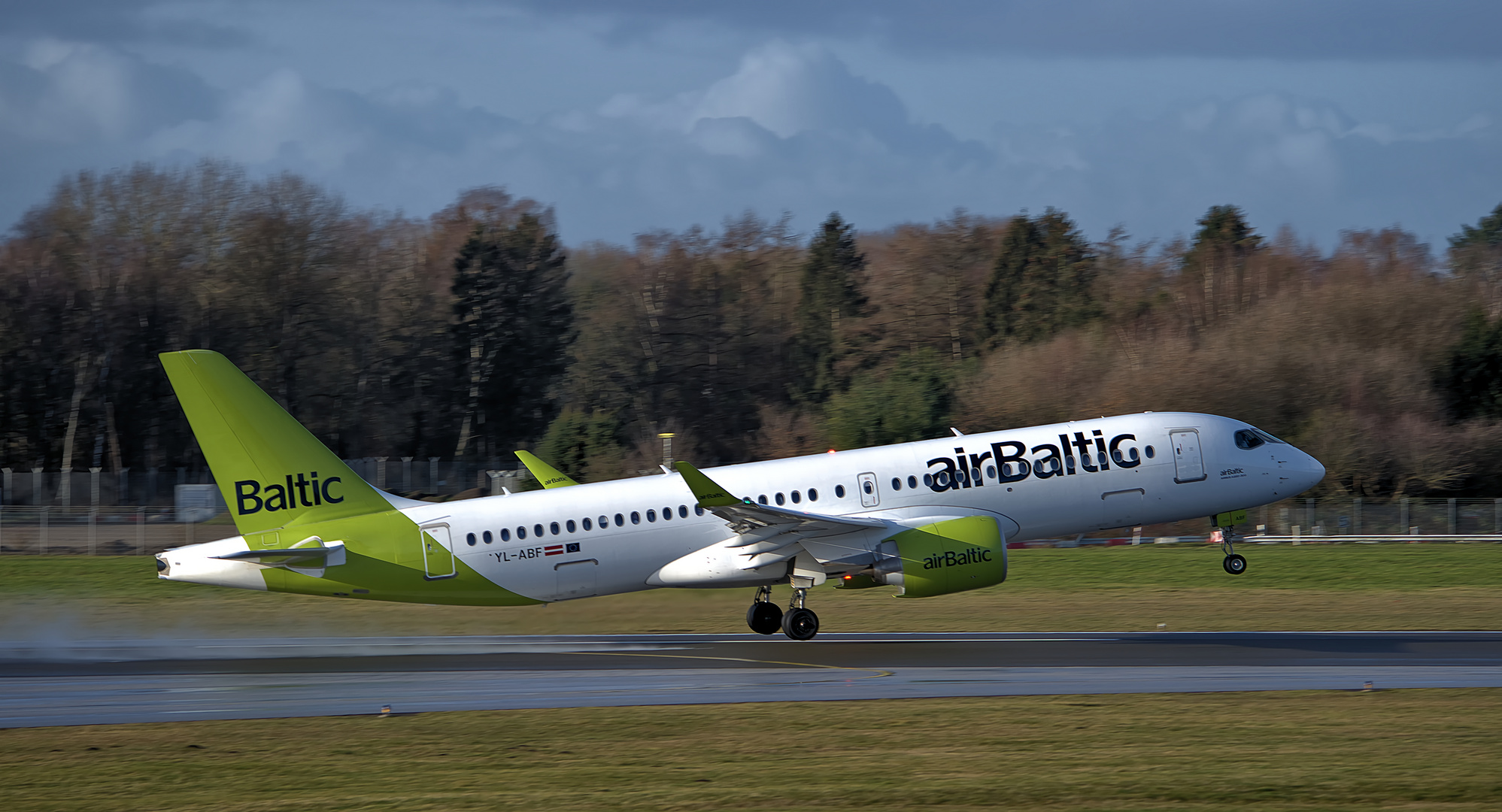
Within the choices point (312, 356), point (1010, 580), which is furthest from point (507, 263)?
point (1010, 580)

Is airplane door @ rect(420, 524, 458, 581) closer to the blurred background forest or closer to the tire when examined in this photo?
the tire

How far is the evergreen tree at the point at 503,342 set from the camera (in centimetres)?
8706

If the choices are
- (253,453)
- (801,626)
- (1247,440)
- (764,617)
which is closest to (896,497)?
(801,626)

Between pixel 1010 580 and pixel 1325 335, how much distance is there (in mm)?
33337

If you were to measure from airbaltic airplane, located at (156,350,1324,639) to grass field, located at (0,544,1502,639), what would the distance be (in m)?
1.64

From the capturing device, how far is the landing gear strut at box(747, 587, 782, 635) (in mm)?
29953

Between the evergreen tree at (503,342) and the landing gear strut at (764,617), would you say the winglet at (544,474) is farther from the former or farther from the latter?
the evergreen tree at (503,342)

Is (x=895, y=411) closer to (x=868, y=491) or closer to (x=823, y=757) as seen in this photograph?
(x=868, y=491)

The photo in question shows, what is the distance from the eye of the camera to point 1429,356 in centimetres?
6938

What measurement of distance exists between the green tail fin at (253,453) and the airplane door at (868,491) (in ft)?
32.4

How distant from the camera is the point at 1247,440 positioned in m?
31.2

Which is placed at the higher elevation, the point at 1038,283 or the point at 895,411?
the point at 1038,283

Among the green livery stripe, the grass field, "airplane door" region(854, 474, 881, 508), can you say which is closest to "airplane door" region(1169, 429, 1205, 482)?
the grass field

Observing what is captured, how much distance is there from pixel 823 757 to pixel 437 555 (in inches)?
497
